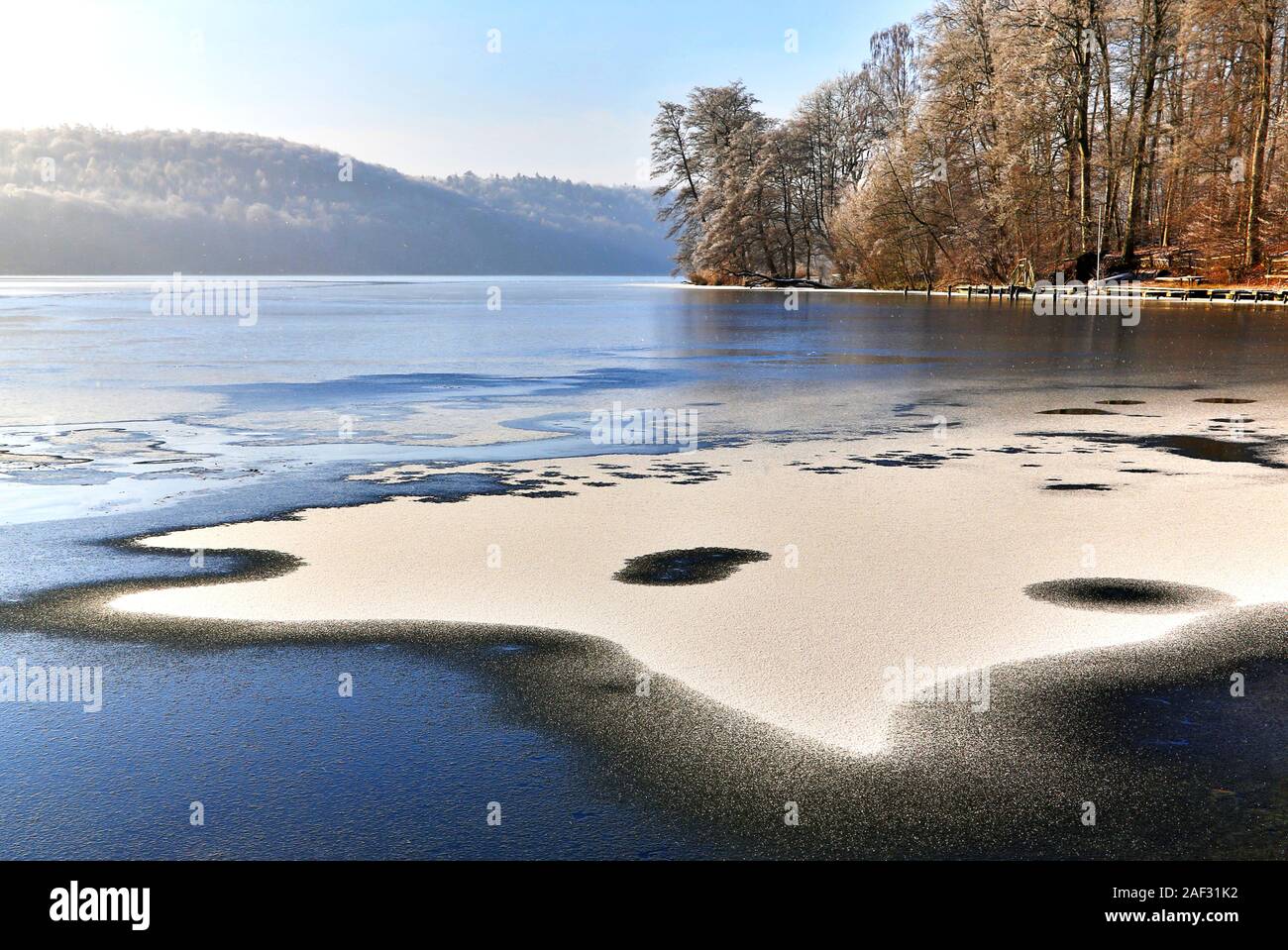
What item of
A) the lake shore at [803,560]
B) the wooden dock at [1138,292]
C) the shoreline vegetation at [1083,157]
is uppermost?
the shoreline vegetation at [1083,157]

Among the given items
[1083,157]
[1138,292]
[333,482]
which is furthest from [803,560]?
[1083,157]

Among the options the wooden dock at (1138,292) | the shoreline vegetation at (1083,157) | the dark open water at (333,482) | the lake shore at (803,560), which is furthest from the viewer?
the shoreline vegetation at (1083,157)

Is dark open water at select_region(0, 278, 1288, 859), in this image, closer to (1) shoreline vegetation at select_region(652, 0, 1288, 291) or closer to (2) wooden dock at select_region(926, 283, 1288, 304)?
(2) wooden dock at select_region(926, 283, 1288, 304)

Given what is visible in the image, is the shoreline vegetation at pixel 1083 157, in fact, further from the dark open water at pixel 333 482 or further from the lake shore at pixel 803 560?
the lake shore at pixel 803 560

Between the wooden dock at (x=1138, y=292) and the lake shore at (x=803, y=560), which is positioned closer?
the lake shore at (x=803, y=560)

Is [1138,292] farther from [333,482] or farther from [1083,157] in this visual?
[333,482]

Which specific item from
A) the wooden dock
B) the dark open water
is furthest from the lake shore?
the wooden dock

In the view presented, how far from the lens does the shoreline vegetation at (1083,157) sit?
50125mm

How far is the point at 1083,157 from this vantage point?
Answer: 55688mm

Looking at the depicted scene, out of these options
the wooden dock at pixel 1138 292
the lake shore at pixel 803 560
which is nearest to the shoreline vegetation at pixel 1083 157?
the wooden dock at pixel 1138 292

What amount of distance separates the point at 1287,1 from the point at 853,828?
187ft
